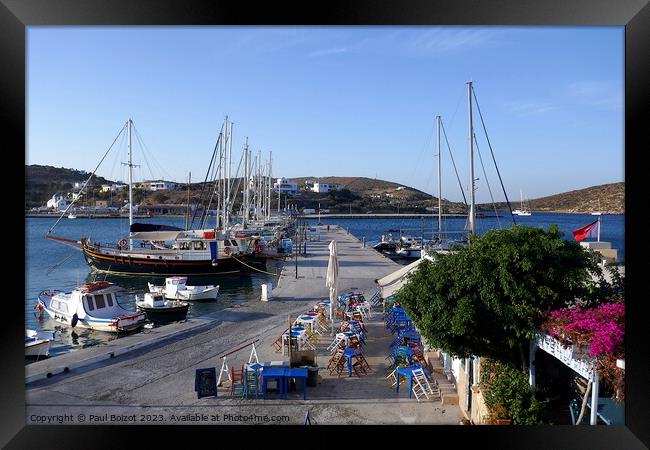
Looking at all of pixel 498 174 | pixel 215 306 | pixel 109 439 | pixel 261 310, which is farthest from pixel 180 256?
pixel 109 439

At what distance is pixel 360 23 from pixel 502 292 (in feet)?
10.4

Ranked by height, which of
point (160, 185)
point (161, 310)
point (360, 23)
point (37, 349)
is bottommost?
point (37, 349)

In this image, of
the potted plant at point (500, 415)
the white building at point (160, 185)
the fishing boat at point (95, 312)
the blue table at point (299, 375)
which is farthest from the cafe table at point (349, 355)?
the white building at point (160, 185)

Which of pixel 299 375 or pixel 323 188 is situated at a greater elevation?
pixel 323 188

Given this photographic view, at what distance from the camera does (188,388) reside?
7.12m

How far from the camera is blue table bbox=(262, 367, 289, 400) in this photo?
6.69 m

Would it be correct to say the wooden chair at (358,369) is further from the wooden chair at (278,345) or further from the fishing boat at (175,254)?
the fishing boat at (175,254)

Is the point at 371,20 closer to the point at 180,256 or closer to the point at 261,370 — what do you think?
the point at 261,370

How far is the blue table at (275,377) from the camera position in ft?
22.0

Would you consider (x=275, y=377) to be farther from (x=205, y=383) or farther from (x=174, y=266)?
(x=174, y=266)

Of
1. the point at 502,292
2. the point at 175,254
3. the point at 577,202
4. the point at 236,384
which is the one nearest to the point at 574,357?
the point at 502,292

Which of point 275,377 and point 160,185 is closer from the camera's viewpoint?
point 275,377

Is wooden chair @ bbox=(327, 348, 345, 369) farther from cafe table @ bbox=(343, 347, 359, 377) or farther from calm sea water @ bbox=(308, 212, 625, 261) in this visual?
calm sea water @ bbox=(308, 212, 625, 261)
